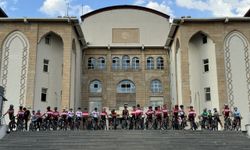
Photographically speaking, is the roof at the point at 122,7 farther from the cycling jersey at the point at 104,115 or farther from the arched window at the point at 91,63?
the cycling jersey at the point at 104,115

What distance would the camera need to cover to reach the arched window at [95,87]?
1439 inches

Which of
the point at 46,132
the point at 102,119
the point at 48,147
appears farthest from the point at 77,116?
the point at 48,147

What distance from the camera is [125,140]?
1877 cm

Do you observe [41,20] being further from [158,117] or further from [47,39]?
[158,117]

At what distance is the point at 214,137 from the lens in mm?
19656

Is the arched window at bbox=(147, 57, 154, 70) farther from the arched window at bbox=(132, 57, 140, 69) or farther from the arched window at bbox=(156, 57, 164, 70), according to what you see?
the arched window at bbox=(132, 57, 140, 69)

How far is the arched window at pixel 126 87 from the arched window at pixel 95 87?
181cm

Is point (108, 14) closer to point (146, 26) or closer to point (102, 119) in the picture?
point (146, 26)

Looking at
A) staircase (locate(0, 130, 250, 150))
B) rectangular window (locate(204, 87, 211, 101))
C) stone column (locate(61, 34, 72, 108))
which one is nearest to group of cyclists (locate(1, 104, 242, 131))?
staircase (locate(0, 130, 250, 150))

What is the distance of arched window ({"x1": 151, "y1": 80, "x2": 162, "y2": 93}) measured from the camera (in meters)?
36.5

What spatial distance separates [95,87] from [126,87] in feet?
9.70

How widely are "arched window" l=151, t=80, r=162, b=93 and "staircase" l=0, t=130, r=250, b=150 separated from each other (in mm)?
15802

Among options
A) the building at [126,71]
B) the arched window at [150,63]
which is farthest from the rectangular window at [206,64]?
the arched window at [150,63]

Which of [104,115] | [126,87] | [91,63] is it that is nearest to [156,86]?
[126,87]
